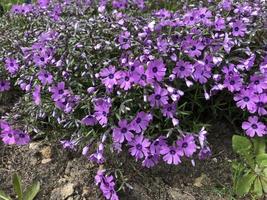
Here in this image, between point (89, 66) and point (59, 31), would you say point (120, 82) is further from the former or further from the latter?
point (59, 31)

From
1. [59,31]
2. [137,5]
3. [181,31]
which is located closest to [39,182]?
[59,31]

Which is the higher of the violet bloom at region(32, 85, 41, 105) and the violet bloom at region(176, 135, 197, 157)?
the violet bloom at region(32, 85, 41, 105)

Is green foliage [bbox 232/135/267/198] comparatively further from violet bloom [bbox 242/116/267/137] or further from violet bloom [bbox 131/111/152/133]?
violet bloom [bbox 131/111/152/133]

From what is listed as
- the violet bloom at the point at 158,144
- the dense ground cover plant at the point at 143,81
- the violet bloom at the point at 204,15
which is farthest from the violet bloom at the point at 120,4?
the violet bloom at the point at 158,144

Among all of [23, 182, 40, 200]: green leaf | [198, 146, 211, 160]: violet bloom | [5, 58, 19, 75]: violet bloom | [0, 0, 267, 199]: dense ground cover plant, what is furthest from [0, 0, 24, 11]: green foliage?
[198, 146, 211, 160]: violet bloom

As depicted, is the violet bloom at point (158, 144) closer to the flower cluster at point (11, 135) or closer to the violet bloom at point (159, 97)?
the violet bloom at point (159, 97)
